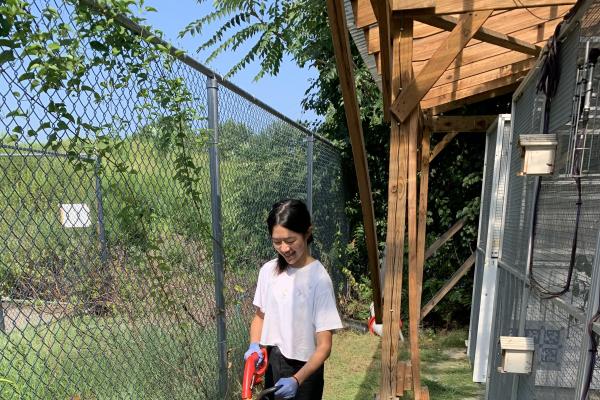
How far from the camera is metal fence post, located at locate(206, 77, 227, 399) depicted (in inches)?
125

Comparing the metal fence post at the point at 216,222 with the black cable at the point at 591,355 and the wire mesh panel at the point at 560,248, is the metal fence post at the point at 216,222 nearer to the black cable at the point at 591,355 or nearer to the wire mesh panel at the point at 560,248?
the wire mesh panel at the point at 560,248

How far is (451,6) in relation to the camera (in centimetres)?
269

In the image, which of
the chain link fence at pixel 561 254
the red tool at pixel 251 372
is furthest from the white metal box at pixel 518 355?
the red tool at pixel 251 372

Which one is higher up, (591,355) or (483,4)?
(483,4)

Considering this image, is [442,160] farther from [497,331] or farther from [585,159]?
[585,159]

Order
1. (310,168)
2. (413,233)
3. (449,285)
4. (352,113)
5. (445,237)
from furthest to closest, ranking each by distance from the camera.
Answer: (445,237), (449,285), (310,168), (413,233), (352,113)

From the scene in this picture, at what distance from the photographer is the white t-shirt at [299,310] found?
241 cm

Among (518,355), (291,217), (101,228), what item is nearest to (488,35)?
(291,217)

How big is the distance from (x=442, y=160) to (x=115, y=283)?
5.82 metres

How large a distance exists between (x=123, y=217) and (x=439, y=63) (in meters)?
2.05

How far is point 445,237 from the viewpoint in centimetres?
678

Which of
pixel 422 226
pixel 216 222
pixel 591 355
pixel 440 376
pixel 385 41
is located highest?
pixel 385 41

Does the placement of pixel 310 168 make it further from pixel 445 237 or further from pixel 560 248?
pixel 560 248

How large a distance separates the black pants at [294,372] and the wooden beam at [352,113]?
5.69 ft
